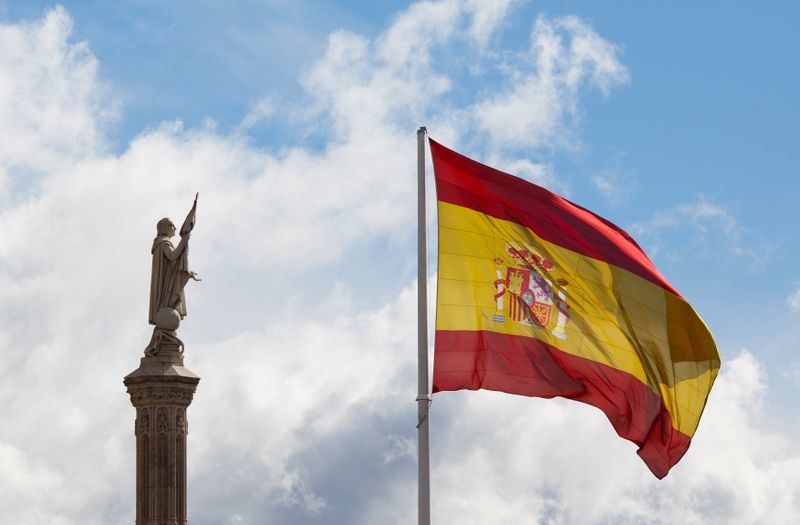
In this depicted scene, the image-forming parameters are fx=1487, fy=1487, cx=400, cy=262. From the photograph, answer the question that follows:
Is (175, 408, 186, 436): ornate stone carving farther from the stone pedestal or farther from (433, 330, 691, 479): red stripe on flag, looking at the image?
(433, 330, 691, 479): red stripe on flag

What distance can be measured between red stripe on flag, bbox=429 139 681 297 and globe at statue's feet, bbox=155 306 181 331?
12423mm

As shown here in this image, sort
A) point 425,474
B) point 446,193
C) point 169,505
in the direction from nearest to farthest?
A: point 425,474 < point 446,193 < point 169,505

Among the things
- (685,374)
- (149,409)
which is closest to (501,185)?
(685,374)

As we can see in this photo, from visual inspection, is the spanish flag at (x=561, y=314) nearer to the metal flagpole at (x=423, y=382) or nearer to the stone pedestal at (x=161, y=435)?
the metal flagpole at (x=423, y=382)

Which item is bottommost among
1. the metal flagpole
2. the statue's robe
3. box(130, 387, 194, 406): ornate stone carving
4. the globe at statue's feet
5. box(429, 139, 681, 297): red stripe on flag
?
the metal flagpole

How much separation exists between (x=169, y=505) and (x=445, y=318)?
12.7 metres

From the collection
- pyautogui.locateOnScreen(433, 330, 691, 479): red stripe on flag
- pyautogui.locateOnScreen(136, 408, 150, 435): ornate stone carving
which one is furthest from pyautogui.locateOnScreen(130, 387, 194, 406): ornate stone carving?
pyautogui.locateOnScreen(433, 330, 691, 479): red stripe on flag

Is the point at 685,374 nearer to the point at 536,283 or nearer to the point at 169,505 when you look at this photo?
the point at 536,283

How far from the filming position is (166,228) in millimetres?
33781

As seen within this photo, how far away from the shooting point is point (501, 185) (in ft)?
72.8

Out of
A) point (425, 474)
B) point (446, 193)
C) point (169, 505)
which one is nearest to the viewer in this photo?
point (425, 474)

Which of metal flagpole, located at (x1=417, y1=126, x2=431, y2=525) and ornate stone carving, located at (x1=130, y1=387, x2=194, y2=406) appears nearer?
metal flagpole, located at (x1=417, y1=126, x2=431, y2=525)

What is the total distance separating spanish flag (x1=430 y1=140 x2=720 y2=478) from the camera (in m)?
21.4

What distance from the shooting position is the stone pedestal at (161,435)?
31.7 metres
